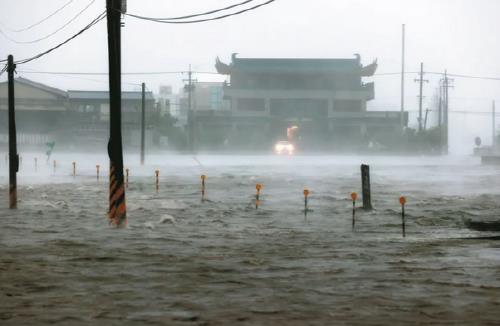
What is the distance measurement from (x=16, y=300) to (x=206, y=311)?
7.86ft

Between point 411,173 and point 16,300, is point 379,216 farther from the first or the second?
point 411,173

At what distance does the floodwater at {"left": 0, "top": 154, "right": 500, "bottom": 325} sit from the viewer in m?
7.73

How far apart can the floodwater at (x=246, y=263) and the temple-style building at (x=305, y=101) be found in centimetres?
5073

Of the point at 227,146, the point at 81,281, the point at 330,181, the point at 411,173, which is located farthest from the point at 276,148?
the point at 81,281

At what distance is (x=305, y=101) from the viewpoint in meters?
76.9

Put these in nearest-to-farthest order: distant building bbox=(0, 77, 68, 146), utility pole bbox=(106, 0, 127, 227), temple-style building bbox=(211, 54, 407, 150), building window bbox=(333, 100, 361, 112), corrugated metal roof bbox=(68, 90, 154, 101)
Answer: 1. utility pole bbox=(106, 0, 127, 227)
2. distant building bbox=(0, 77, 68, 146)
3. corrugated metal roof bbox=(68, 90, 154, 101)
4. temple-style building bbox=(211, 54, 407, 150)
5. building window bbox=(333, 100, 361, 112)

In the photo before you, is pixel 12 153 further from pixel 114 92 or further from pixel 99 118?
pixel 99 118

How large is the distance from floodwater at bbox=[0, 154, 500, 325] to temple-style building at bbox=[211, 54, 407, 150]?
50728mm

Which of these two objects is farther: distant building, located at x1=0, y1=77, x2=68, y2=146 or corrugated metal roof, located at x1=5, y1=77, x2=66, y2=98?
corrugated metal roof, located at x1=5, y1=77, x2=66, y2=98

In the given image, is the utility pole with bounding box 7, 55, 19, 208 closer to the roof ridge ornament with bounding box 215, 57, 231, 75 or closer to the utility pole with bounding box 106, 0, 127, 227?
the utility pole with bounding box 106, 0, 127, 227

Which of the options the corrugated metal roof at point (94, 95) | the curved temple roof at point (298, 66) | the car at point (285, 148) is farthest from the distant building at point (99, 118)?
the car at point (285, 148)

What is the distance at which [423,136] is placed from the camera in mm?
75062

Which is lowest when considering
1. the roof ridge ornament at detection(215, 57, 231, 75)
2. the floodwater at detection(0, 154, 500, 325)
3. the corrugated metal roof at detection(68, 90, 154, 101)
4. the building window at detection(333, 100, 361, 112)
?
the floodwater at detection(0, 154, 500, 325)

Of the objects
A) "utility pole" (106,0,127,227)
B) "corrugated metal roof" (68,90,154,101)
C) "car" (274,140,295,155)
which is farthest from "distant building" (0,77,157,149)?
"utility pole" (106,0,127,227)
